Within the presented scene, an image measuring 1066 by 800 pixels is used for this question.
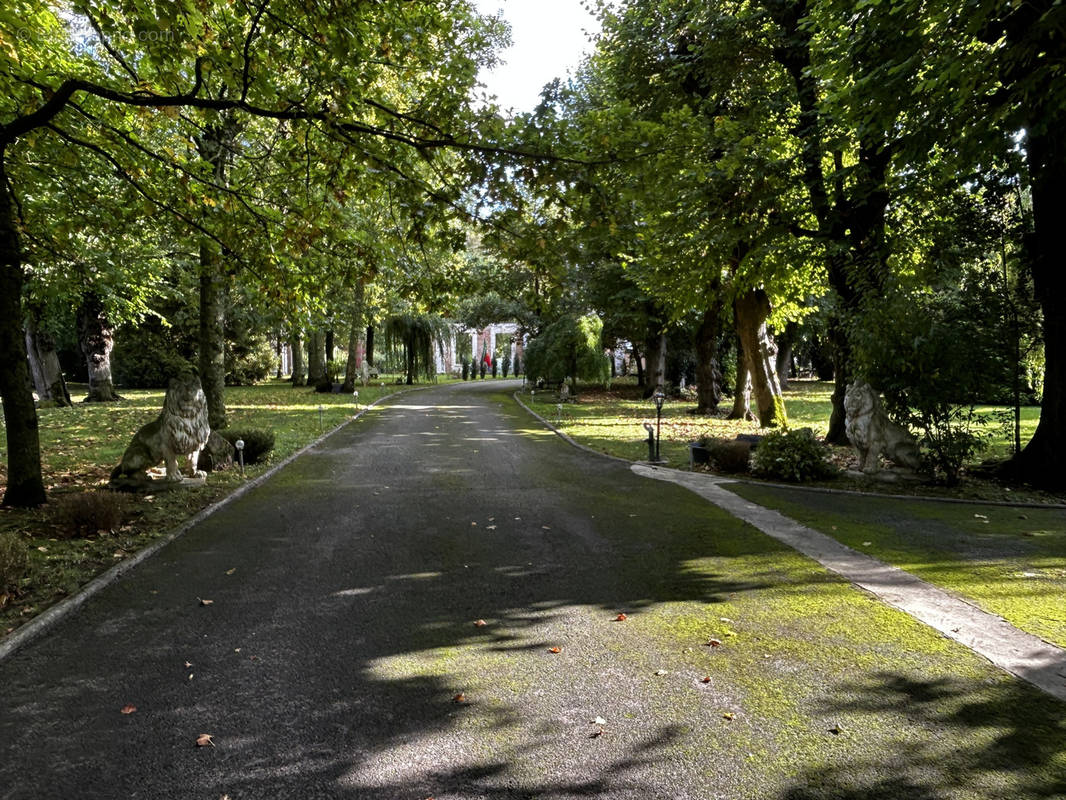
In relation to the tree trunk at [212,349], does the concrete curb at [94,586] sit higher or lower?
lower

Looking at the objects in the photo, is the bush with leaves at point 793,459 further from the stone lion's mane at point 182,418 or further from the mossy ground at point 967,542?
the stone lion's mane at point 182,418

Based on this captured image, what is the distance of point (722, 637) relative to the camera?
14.6 feet

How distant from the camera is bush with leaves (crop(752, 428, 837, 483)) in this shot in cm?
1048

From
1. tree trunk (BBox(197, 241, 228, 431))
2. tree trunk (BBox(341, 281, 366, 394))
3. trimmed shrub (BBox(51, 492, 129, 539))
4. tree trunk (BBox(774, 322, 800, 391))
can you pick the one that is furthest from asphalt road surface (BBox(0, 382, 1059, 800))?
tree trunk (BBox(774, 322, 800, 391))

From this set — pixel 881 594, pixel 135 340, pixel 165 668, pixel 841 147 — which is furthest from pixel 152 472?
pixel 135 340

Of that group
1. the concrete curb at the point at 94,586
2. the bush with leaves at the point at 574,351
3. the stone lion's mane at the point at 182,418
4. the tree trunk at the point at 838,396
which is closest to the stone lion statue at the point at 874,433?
the tree trunk at the point at 838,396

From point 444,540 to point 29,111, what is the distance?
797 centimetres

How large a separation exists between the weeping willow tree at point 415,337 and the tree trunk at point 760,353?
2025cm

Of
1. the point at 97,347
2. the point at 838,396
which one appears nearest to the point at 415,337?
the point at 97,347

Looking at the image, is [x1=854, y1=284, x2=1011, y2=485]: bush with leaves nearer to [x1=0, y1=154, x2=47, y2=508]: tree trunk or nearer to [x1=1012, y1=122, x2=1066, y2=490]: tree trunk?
[x1=1012, y1=122, x2=1066, y2=490]: tree trunk

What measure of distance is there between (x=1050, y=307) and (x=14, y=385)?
14293 mm

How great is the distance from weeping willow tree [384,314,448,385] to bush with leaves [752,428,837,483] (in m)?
25.9

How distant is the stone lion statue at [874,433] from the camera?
32.5 feet

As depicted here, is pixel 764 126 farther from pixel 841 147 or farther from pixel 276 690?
pixel 276 690
